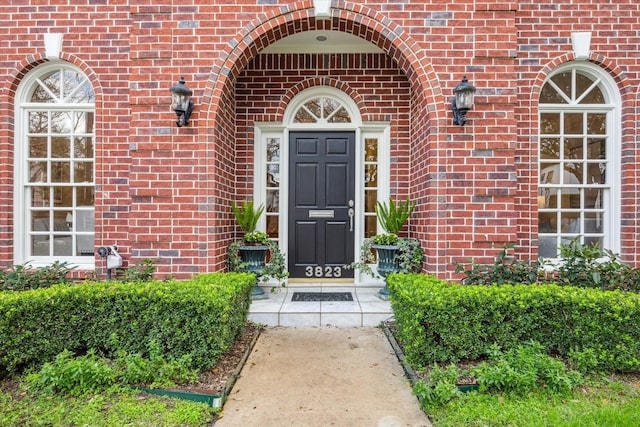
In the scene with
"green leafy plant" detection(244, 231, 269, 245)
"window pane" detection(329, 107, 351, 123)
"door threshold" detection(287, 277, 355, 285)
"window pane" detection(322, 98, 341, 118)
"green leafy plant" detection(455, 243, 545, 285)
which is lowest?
"door threshold" detection(287, 277, 355, 285)

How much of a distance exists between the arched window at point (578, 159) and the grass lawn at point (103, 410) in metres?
4.29

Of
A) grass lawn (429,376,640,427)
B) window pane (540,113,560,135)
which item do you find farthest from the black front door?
grass lawn (429,376,640,427)

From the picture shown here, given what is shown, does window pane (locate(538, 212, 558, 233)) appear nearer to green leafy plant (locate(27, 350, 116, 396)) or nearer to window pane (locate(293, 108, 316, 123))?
window pane (locate(293, 108, 316, 123))

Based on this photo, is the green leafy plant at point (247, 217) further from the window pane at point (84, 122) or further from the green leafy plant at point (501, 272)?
the green leafy plant at point (501, 272)

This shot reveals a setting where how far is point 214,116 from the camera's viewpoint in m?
3.95

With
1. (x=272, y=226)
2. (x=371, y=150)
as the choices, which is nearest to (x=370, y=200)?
(x=371, y=150)

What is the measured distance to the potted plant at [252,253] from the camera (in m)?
4.36

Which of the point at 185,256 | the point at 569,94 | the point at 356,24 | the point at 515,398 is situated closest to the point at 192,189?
the point at 185,256

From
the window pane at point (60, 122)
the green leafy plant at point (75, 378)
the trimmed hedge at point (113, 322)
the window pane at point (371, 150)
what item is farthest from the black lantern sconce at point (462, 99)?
the window pane at point (60, 122)

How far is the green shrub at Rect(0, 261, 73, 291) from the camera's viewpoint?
3713 mm

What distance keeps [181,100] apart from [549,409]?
3955mm

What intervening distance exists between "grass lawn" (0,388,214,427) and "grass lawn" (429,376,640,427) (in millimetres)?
1572

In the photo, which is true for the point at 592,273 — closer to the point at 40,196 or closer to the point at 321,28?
the point at 321,28

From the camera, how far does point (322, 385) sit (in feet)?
8.94
